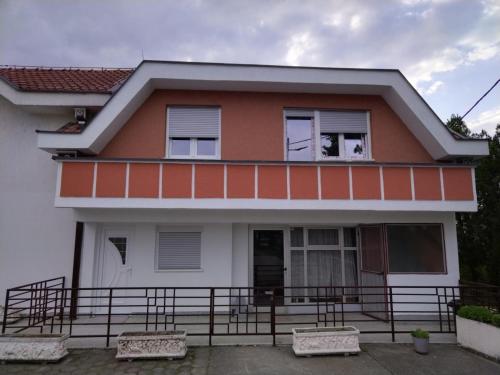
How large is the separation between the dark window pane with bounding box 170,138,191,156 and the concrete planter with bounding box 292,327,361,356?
5.01m

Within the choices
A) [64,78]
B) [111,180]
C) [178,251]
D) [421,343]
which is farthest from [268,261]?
[64,78]

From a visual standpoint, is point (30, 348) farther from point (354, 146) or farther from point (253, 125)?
point (354, 146)

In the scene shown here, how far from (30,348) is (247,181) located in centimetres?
474

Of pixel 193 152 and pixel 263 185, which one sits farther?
pixel 193 152

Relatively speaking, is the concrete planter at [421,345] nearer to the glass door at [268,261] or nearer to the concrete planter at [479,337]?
the concrete planter at [479,337]

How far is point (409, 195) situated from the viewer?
722 cm

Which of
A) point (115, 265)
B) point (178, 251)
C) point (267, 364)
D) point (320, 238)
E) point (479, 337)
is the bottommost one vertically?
point (267, 364)

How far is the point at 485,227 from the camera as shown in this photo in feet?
42.7

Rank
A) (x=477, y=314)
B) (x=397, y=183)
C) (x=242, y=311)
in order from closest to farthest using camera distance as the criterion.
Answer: (x=477, y=314), (x=397, y=183), (x=242, y=311)

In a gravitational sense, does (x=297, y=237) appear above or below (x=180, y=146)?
below

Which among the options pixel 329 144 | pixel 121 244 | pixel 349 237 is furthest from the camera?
pixel 349 237

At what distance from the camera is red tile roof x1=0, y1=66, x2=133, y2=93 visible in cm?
818

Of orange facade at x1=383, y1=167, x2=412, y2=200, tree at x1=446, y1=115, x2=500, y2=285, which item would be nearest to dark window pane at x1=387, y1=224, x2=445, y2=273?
orange facade at x1=383, y1=167, x2=412, y2=200

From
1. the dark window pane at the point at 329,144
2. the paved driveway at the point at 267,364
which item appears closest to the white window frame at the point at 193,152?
the dark window pane at the point at 329,144
